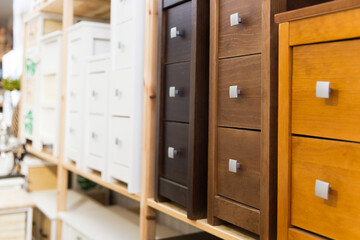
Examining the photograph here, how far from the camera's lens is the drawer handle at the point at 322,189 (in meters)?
0.83

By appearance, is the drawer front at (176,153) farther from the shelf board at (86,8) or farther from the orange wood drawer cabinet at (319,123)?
the shelf board at (86,8)

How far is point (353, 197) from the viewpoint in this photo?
792mm

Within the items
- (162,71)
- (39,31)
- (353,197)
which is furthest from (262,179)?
(39,31)

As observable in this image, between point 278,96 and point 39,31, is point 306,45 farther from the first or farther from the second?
point 39,31

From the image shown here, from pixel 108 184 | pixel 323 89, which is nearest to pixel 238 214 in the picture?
pixel 323 89

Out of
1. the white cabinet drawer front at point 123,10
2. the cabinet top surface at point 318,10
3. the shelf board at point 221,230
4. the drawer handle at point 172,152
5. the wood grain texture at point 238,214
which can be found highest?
the white cabinet drawer front at point 123,10

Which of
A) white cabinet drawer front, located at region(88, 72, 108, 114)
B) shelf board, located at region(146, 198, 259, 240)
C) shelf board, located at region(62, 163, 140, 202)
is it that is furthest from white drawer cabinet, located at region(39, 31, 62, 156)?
shelf board, located at region(146, 198, 259, 240)

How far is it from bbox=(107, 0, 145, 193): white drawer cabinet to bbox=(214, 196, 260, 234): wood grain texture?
0.57 meters

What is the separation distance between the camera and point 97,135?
2.08 meters

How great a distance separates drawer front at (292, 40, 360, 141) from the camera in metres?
0.79

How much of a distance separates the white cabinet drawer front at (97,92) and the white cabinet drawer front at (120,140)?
0.57 ft

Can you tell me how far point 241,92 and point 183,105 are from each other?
0.32m

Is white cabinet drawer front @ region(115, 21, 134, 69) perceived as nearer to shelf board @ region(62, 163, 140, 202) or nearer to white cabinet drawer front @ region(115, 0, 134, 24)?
white cabinet drawer front @ region(115, 0, 134, 24)

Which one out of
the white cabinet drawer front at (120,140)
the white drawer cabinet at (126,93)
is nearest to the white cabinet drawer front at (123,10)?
the white drawer cabinet at (126,93)
